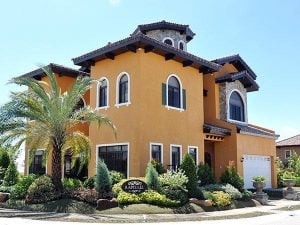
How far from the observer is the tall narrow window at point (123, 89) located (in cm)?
2138

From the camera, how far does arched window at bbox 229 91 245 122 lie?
28.3 meters

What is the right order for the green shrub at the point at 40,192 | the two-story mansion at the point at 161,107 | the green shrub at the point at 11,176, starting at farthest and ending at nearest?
the green shrub at the point at 11,176, the two-story mansion at the point at 161,107, the green shrub at the point at 40,192

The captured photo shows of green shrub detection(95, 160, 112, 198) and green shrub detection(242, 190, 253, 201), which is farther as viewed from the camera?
green shrub detection(242, 190, 253, 201)

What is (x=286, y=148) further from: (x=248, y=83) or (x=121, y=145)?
(x=121, y=145)

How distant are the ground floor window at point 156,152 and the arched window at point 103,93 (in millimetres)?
3830

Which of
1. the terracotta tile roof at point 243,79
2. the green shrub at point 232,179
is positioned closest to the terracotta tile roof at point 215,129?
the green shrub at point 232,179

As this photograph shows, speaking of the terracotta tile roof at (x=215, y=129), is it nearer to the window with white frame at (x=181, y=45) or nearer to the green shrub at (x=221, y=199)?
the green shrub at (x=221, y=199)

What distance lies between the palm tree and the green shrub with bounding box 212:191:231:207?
6082mm

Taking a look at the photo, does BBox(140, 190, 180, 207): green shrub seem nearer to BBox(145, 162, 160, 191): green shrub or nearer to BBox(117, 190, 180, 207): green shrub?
BBox(117, 190, 180, 207): green shrub

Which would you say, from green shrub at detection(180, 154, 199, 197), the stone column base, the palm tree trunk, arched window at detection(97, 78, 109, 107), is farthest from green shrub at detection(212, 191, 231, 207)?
arched window at detection(97, 78, 109, 107)

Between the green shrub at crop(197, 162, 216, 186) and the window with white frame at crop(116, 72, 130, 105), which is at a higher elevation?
the window with white frame at crop(116, 72, 130, 105)

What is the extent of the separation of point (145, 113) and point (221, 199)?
19.2 feet

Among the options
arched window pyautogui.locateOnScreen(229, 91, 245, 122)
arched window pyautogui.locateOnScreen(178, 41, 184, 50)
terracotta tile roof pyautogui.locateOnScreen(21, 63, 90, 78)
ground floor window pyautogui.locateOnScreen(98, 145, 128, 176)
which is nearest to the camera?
ground floor window pyautogui.locateOnScreen(98, 145, 128, 176)

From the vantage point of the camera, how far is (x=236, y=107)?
94.9 ft
